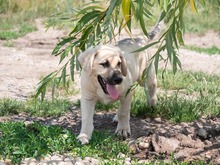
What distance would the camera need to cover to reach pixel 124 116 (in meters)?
4.62

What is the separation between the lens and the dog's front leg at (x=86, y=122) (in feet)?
14.5

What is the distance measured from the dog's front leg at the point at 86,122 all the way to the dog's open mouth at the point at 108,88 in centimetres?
22

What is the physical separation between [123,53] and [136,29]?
841 centimetres

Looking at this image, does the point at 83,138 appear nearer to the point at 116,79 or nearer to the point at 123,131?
the point at 123,131

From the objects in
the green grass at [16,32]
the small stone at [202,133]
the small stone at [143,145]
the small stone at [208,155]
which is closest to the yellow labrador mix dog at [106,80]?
the small stone at [143,145]

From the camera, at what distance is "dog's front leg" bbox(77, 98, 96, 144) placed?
443cm

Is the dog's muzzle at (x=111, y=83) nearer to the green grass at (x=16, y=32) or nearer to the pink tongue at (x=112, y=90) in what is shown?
the pink tongue at (x=112, y=90)

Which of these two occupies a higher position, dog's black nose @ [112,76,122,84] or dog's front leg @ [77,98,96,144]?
dog's black nose @ [112,76,122,84]

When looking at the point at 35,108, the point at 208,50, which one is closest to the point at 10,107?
the point at 35,108

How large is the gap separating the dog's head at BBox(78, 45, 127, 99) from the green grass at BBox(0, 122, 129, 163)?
41 cm

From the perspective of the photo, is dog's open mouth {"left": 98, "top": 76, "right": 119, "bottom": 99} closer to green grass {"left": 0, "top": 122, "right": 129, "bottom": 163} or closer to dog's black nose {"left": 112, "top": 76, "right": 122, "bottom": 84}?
dog's black nose {"left": 112, "top": 76, "right": 122, "bottom": 84}

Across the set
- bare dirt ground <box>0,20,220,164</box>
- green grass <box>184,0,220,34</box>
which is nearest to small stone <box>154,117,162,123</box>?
bare dirt ground <box>0,20,220,164</box>

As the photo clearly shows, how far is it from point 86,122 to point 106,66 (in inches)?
20.8

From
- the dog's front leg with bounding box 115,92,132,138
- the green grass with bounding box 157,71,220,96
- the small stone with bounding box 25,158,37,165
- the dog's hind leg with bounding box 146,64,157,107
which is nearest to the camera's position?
the small stone with bounding box 25,158,37,165
